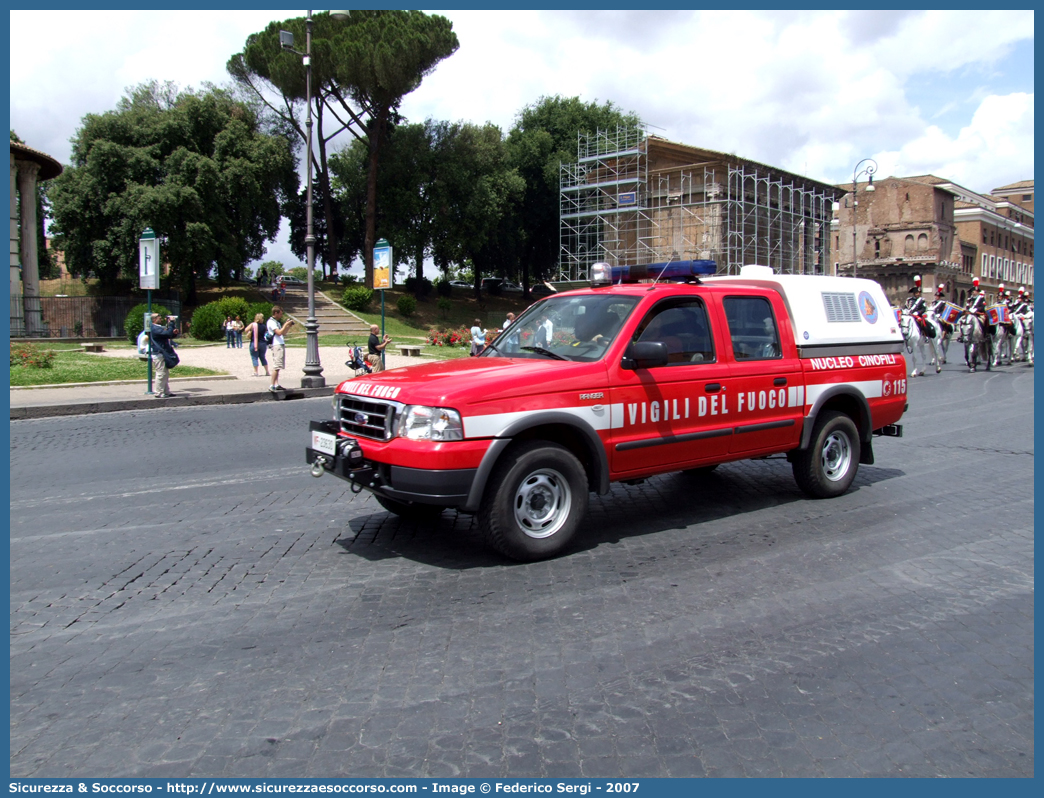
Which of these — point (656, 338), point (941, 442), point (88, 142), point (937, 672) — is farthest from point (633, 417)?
point (88, 142)

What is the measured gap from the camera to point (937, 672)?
3844 mm

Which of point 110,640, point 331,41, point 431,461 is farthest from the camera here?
point 331,41

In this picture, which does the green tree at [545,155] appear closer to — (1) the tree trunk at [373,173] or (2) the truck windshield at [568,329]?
(1) the tree trunk at [373,173]

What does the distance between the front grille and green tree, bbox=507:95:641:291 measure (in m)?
54.9

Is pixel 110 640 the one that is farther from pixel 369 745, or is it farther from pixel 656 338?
pixel 656 338

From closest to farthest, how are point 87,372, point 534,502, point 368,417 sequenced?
point 534,502
point 368,417
point 87,372

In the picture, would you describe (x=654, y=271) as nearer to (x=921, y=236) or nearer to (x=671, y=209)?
(x=671, y=209)

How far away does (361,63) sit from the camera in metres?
46.4

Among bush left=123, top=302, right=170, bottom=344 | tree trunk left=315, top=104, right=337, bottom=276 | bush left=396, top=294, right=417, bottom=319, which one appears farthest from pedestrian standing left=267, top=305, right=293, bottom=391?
tree trunk left=315, top=104, right=337, bottom=276

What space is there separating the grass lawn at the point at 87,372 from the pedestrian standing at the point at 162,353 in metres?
3.72

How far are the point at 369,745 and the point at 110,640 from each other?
1900 mm

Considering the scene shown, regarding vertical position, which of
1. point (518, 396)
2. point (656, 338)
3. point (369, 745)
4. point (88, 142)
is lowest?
point (369, 745)

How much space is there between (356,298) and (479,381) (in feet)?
143

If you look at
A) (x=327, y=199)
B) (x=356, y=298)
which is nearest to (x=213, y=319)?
(x=356, y=298)
